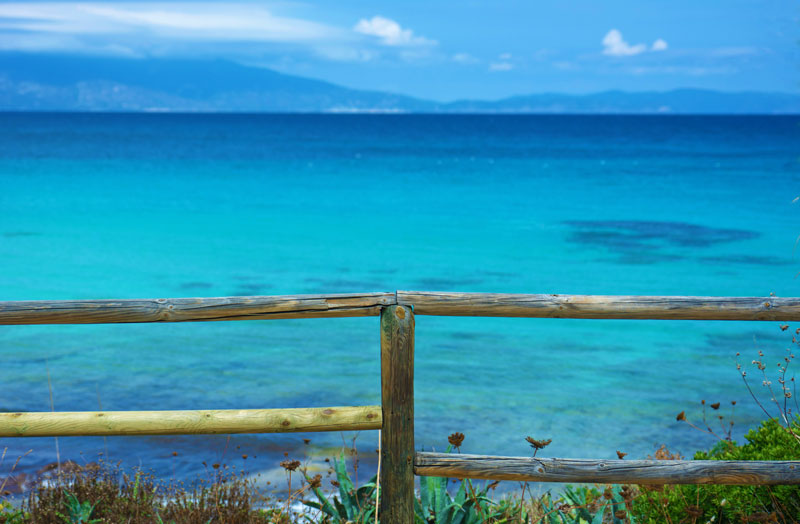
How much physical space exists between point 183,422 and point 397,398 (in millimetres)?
879

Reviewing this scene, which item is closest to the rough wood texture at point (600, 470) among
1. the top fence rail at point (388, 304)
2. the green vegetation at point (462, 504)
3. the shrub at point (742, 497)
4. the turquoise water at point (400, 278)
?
the green vegetation at point (462, 504)

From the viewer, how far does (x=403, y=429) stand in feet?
10.2

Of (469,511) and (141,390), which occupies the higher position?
(469,511)

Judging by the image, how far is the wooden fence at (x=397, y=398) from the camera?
9.94ft

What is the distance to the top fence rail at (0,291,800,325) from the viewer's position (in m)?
3.02

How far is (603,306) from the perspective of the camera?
305 centimetres

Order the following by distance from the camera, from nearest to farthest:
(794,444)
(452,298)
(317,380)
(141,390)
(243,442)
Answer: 1. (452,298)
2. (794,444)
3. (243,442)
4. (141,390)
5. (317,380)

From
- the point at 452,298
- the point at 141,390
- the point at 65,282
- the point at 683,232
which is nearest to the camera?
the point at 452,298

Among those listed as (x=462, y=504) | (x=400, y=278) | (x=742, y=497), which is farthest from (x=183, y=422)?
(x=400, y=278)

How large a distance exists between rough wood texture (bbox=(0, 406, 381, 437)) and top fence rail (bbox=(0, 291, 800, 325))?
0.40m

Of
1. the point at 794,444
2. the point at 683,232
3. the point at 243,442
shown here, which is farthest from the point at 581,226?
the point at 794,444

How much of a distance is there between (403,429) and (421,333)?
9.45 metres

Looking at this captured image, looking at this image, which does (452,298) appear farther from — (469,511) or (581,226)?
(581,226)

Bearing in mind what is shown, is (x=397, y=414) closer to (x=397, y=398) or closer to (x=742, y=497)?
(x=397, y=398)
